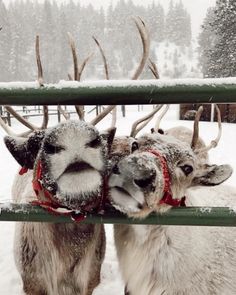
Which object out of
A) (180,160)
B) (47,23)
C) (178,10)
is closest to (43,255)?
(180,160)

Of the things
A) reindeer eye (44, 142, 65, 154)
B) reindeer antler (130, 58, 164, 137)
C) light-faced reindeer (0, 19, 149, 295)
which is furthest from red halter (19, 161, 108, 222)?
reindeer antler (130, 58, 164, 137)

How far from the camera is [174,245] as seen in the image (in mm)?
2473

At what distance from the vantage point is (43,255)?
293 centimetres

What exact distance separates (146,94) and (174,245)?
1.13m

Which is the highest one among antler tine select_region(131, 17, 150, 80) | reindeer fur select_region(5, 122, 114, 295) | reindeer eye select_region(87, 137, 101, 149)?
antler tine select_region(131, 17, 150, 80)

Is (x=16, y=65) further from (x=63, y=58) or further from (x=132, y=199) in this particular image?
(x=132, y=199)

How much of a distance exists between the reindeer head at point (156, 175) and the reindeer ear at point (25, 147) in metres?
0.39

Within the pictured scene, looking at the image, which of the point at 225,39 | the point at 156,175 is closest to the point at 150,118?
the point at 156,175

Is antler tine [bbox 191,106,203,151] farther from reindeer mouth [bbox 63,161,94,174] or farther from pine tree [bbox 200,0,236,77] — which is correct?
pine tree [bbox 200,0,236,77]

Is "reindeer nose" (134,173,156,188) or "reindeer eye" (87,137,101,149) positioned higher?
"reindeer eye" (87,137,101,149)

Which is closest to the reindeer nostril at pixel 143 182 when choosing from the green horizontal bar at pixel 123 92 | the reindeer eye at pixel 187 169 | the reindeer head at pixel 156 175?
the reindeer head at pixel 156 175

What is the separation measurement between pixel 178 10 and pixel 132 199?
357ft

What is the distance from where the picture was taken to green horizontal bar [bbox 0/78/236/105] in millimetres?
1657

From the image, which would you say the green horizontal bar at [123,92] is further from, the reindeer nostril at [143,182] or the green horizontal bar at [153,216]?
the green horizontal bar at [153,216]
